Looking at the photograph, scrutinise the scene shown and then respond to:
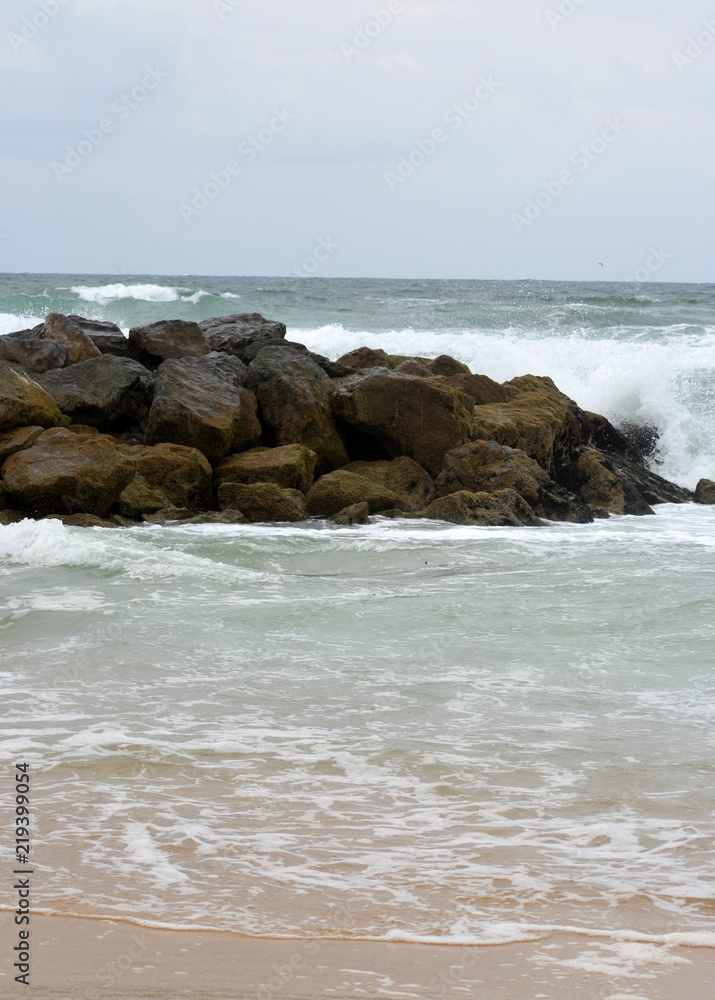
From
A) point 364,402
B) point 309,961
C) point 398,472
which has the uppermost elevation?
point 364,402

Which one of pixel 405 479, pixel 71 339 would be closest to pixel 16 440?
pixel 71 339

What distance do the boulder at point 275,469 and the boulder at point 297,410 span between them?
0.49 meters

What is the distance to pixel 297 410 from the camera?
10.1 metres

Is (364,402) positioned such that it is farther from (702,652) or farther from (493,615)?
(702,652)

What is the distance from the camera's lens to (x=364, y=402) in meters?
9.98

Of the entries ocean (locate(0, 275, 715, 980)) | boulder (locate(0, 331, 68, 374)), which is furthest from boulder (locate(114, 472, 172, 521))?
boulder (locate(0, 331, 68, 374))

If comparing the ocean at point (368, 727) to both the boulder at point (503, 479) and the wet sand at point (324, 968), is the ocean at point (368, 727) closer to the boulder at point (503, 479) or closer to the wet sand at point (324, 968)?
the wet sand at point (324, 968)

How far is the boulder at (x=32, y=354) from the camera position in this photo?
10.4 metres

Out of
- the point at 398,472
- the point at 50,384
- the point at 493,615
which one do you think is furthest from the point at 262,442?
the point at 493,615

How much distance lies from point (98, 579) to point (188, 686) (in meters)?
2.35

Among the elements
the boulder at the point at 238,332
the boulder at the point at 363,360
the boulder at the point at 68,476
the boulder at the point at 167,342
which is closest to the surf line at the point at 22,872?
the boulder at the point at 68,476

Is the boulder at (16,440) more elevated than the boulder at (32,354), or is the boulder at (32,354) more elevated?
the boulder at (32,354)

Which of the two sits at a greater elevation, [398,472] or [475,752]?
[398,472]

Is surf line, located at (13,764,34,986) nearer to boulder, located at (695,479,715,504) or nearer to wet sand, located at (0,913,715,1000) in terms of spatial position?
wet sand, located at (0,913,715,1000)
